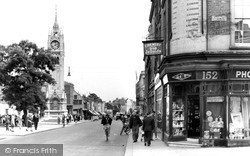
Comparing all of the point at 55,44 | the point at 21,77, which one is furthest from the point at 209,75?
the point at 55,44

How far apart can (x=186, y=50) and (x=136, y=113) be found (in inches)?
268

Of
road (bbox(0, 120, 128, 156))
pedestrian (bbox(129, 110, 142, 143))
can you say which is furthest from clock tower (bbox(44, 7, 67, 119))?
pedestrian (bbox(129, 110, 142, 143))

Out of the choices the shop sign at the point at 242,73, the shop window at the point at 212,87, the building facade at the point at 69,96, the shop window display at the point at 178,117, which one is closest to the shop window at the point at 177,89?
the shop window display at the point at 178,117

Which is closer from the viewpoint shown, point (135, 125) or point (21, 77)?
point (135, 125)

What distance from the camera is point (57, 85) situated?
10369cm

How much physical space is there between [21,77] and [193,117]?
3365cm

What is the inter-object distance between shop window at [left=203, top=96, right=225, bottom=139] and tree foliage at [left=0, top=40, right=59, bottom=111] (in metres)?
34.9

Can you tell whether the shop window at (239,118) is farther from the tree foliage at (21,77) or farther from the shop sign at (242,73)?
the tree foliage at (21,77)

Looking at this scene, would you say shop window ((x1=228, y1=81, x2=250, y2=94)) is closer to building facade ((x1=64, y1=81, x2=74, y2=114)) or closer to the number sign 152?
the number sign 152

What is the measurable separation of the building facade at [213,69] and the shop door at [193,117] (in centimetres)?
50

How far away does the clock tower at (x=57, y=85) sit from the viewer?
96.4 metres

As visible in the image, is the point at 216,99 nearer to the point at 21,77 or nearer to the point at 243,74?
the point at 243,74

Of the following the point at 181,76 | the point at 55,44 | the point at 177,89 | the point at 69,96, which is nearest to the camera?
the point at 181,76

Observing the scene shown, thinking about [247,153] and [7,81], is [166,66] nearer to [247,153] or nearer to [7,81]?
[247,153]
